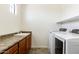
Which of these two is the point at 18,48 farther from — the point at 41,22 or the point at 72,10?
the point at 41,22

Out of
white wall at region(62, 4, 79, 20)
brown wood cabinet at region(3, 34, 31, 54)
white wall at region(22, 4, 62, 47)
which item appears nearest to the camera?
brown wood cabinet at region(3, 34, 31, 54)

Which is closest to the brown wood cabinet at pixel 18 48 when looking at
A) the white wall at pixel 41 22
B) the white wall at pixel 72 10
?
the white wall at pixel 72 10

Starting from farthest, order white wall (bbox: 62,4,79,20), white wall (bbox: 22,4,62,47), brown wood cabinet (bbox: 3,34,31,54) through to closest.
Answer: white wall (bbox: 22,4,62,47)
white wall (bbox: 62,4,79,20)
brown wood cabinet (bbox: 3,34,31,54)

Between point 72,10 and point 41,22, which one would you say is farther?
point 41,22

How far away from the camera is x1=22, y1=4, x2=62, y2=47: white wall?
19.1 ft

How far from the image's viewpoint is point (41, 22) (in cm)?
586

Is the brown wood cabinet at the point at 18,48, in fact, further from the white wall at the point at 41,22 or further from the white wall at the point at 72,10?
the white wall at the point at 41,22

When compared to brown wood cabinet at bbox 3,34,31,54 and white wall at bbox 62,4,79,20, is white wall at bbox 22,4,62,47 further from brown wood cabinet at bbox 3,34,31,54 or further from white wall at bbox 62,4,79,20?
brown wood cabinet at bbox 3,34,31,54

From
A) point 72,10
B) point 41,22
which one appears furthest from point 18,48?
point 41,22

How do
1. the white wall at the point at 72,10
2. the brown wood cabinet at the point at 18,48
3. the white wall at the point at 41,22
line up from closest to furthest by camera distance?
the brown wood cabinet at the point at 18,48
the white wall at the point at 72,10
the white wall at the point at 41,22

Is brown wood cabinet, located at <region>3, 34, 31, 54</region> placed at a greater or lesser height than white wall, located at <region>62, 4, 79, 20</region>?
lesser

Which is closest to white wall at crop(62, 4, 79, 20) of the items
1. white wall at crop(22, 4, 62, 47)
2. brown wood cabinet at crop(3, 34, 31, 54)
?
brown wood cabinet at crop(3, 34, 31, 54)

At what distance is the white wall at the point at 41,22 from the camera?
5.83m
